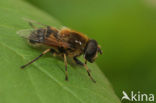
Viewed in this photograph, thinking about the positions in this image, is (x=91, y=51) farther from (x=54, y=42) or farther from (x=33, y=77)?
(x=33, y=77)

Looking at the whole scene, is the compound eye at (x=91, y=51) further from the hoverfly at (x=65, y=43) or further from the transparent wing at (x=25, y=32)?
the transparent wing at (x=25, y=32)

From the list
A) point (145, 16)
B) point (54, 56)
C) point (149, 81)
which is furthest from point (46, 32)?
point (145, 16)

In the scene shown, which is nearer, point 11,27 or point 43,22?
point 11,27

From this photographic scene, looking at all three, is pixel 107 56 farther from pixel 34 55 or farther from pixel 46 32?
pixel 34 55

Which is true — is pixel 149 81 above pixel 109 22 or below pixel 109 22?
below

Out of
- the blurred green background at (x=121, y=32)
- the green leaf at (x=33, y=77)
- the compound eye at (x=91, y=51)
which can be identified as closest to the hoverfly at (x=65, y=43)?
the compound eye at (x=91, y=51)

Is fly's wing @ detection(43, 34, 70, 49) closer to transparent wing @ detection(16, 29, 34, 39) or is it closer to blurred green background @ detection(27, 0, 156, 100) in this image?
transparent wing @ detection(16, 29, 34, 39)
